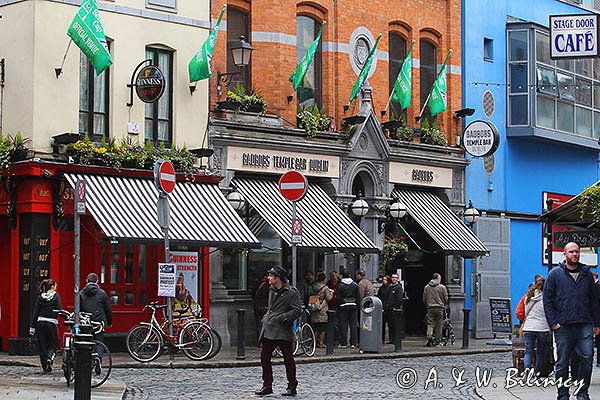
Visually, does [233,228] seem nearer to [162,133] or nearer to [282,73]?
[162,133]

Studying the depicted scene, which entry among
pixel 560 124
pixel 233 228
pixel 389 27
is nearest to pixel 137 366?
pixel 233 228

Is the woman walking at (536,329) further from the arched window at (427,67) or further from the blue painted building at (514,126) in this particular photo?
the arched window at (427,67)

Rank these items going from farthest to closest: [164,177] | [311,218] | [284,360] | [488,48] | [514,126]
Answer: [488,48]
[514,126]
[311,218]
[164,177]
[284,360]

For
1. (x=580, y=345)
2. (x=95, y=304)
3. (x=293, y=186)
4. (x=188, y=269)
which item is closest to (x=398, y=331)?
(x=188, y=269)

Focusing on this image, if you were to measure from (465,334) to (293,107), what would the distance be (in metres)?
A: 6.62

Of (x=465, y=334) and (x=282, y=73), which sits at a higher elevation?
(x=282, y=73)

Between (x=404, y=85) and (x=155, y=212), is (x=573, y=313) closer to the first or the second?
(x=155, y=212)

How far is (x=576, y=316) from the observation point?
14.4m

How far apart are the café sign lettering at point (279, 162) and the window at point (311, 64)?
58.6 inches

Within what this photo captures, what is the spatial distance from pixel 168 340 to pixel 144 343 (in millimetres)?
427

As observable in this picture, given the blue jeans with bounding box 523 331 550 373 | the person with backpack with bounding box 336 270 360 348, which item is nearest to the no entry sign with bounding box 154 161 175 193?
the person with backpack with bounding box 336 270 360 348

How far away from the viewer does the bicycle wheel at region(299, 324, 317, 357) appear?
24.7 metres

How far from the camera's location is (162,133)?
1056 inches

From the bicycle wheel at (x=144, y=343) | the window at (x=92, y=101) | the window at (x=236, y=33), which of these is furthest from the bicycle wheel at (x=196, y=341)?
the window at (x=236, y=33)
